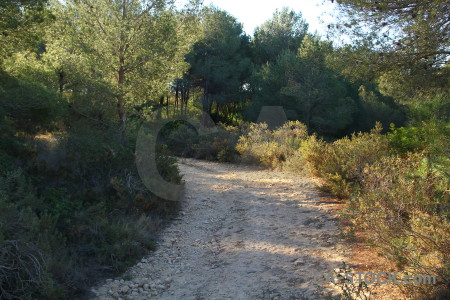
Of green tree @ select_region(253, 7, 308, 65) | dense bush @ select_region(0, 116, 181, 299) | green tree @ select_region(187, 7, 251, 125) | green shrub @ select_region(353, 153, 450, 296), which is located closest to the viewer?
green shrub @ select_region(353, 153, 450, 296)

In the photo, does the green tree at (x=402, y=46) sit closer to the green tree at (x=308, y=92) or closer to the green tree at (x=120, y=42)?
the green tree at (x=120, y=42)

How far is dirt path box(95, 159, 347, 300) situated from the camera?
4.16 m

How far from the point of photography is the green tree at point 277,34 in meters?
31.4

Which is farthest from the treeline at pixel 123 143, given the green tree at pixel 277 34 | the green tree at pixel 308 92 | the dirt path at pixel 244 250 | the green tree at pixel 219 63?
the green tree at pixel 277 34

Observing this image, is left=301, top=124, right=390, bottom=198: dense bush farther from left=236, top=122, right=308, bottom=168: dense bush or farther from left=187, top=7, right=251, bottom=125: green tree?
left=187, top=7, right=251, bottom=125: green tree

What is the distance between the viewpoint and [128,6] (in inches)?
380

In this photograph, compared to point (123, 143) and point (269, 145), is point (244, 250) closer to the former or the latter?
point (123, 143)

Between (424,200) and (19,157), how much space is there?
6189mm

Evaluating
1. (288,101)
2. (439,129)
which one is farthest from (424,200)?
(288,101)

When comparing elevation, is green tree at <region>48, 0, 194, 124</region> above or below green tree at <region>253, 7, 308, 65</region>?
below

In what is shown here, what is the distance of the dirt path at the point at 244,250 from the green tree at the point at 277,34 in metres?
24.8

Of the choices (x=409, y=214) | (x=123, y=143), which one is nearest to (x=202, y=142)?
(x=123, y=143)

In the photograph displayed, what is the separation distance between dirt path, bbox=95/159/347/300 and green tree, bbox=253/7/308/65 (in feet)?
81.2

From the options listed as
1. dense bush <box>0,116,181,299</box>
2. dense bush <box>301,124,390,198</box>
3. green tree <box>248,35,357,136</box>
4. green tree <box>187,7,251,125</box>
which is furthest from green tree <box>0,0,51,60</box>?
green tree <box>187,7,251,125</box>
